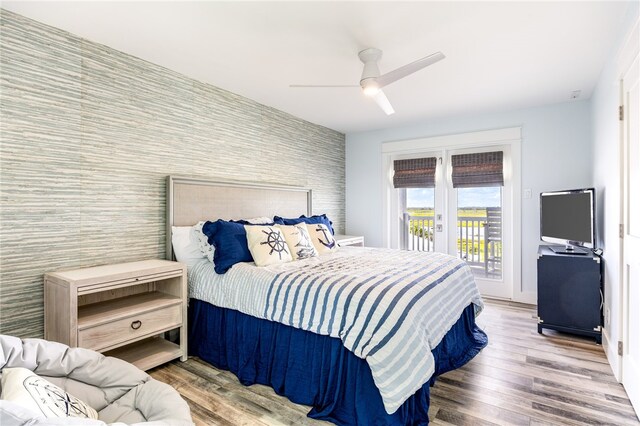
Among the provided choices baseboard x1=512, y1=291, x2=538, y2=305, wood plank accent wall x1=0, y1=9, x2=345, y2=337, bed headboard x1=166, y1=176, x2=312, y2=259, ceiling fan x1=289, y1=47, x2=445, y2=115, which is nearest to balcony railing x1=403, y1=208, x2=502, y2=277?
baseboard x1=512, y1=291, x2=538, y2=305

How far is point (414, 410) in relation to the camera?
1814mm

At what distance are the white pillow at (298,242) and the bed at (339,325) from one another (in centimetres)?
23

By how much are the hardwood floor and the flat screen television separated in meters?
0.94

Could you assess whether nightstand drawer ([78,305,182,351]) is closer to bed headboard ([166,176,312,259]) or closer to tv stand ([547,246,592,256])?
bed headboard ([166,176,312,259])

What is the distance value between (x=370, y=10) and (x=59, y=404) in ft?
8.03

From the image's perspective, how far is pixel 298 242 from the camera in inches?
120

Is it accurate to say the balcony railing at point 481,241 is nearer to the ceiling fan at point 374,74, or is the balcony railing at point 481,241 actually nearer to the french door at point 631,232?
the french door at point 631,232

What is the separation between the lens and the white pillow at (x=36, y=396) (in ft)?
3.56

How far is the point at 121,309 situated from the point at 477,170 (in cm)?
427

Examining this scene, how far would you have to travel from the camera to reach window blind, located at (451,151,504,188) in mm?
4352

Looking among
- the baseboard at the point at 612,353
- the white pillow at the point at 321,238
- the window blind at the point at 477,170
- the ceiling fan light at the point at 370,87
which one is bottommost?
the baseboard at the point at 612,353

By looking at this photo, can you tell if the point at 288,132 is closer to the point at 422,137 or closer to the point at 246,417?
the point at 422,137

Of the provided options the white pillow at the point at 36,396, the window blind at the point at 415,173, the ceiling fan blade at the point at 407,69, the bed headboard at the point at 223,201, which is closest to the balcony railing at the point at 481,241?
the window blind at the point at 415,173

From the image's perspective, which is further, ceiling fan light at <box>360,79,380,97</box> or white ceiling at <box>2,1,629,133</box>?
ceiling fan light at <box>360,79,380,97</box>
